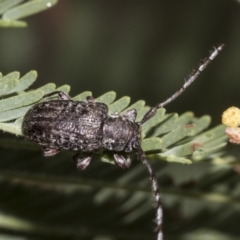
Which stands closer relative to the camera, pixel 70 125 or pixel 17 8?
pixel 17 8

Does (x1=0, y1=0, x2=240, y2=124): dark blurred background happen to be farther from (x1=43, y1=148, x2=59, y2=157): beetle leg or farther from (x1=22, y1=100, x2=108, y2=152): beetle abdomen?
(x1=43, y1=148, x2=59, y2=157): beetle leg

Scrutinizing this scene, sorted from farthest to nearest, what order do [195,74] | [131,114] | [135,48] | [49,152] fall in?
[135,48]
[195,74]
[49,152]
[131,114]

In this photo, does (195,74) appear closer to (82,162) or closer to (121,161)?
(121,161)

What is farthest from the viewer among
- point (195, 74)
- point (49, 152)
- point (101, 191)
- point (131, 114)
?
→ point (195, 74)

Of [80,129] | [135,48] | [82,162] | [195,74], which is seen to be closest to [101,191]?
[82,162]

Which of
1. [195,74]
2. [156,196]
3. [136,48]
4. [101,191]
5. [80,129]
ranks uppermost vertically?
[136,48]

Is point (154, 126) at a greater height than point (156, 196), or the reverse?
point (154, 126)

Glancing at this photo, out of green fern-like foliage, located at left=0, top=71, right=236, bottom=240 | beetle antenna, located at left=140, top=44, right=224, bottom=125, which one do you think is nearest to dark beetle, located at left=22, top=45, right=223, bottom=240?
beetle antenna, located at left=140, top=44, right=224, bottom=125
